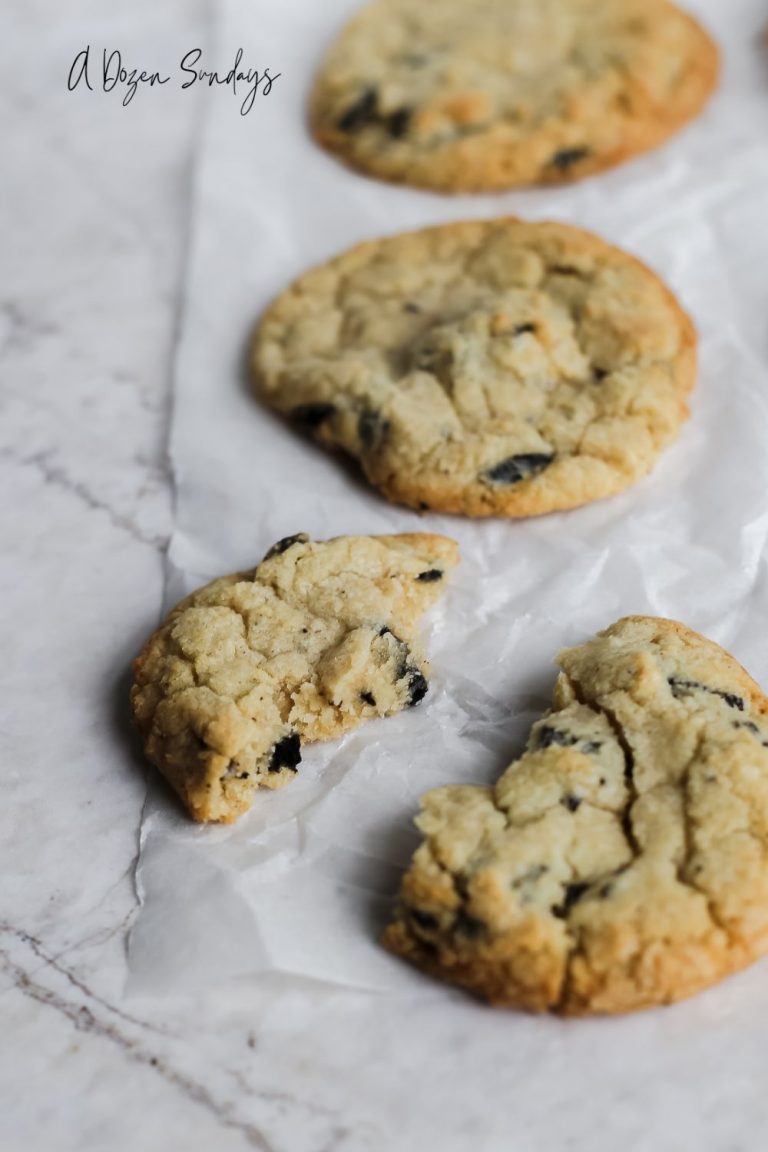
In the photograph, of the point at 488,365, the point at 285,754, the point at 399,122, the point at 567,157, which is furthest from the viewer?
the point at 399,122

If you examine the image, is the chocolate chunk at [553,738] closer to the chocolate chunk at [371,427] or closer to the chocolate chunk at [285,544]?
the chocolate chunk at [285,544]

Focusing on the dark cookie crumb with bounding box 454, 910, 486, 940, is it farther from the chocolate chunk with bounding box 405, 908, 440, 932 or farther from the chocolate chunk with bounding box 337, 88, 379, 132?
the chocolate chunk with bounding box 337, 88, 379, 132

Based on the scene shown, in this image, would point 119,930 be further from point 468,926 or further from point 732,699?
point 732,699

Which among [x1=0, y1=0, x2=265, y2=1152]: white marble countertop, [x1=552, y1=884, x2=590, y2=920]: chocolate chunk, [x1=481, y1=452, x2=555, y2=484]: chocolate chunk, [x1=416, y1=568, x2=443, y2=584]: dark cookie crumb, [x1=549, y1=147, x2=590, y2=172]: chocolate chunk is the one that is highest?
[x1=549, y1=147, x2=590, y2=172]: chocolate chunk

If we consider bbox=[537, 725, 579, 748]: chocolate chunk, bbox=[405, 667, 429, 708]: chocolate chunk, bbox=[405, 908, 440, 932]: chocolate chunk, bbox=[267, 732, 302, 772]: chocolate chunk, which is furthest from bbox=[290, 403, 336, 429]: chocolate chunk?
bbox=[405, 908, 440, 932]: chocolate chunk

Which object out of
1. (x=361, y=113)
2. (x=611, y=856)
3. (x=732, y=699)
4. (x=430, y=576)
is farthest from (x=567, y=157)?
(x=611, y=856)
